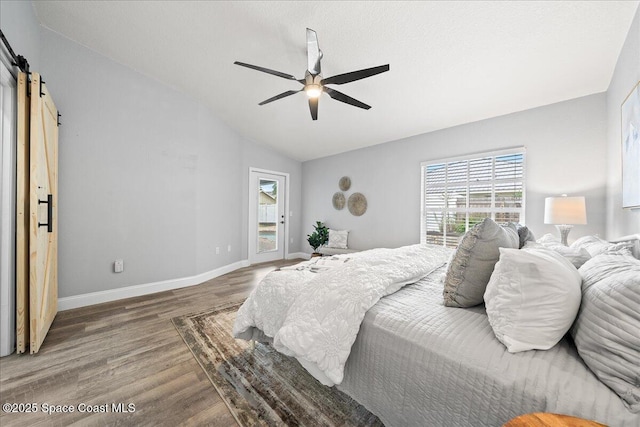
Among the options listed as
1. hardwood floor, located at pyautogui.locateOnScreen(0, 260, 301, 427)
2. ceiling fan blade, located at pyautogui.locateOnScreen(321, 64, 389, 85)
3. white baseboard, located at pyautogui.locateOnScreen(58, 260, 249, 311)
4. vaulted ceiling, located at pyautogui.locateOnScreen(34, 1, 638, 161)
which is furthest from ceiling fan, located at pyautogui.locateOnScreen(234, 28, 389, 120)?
white baseboard, located at pyautogui.locateOnScreen(58, 260, 249, 311)

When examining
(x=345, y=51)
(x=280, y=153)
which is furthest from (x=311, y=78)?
(x=280, y=153)

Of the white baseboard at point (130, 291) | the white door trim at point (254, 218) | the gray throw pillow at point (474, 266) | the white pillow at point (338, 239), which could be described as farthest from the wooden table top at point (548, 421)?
the white door trim at point (254, 218)

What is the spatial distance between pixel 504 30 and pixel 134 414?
12.2 ft

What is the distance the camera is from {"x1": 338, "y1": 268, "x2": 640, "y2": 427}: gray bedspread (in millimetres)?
750

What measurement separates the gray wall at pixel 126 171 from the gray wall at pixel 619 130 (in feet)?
15.1

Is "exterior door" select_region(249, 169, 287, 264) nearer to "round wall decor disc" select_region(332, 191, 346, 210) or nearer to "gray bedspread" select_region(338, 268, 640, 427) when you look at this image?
"round wall decor disc" select_region(332, 191, 346, 210)

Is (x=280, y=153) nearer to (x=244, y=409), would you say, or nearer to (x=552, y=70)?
(x=552, y=70)

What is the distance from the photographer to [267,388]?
5.15 feet

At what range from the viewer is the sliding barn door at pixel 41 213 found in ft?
6.16

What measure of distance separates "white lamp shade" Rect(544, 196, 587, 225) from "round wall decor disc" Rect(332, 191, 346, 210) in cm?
328

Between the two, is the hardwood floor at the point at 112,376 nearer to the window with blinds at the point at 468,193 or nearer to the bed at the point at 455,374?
the bed at the point at 455,374

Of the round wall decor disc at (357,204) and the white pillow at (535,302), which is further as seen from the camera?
the round wall decor disc at (357,204)

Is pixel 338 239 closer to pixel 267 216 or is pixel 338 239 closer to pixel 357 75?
pixel 267 216

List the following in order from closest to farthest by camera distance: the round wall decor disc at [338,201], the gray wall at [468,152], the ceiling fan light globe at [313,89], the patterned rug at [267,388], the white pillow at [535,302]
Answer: the white pillow at [535,302] < the patterned rug at [267,388] < the ceiling fan light globe at [313,89] < the gray wall at [468,152] < the round wall decor disc at [338,201]
